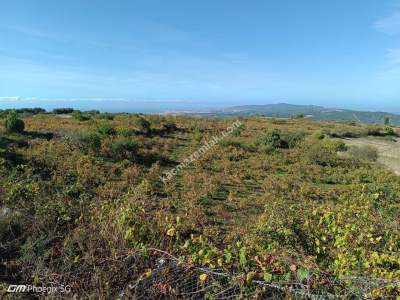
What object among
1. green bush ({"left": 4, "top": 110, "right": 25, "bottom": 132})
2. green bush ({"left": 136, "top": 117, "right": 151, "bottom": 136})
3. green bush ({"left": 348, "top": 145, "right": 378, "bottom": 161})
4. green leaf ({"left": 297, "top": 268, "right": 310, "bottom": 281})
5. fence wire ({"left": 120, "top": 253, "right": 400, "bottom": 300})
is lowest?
green bush ({"left": 348, "top": 145, "right": 378, "bottom": 161})

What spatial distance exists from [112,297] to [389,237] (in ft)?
11.3

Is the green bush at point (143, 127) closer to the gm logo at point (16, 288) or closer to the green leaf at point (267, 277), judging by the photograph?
the gm logo at point (16, 288)

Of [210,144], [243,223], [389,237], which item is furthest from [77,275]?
[210,144]

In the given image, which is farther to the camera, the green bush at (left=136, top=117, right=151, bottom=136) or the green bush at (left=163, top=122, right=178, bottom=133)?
the green bush at (left=163, top=122, right=178, bottom=133)

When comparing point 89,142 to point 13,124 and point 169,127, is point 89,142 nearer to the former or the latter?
point 13,124

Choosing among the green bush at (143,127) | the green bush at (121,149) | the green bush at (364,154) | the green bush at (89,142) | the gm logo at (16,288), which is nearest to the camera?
the gm logo at (16,288)

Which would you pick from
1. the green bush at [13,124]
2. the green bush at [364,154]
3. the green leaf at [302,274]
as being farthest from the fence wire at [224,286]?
the green bush at [364,154]

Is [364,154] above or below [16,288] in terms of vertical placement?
below

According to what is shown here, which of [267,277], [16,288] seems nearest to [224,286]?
[267,277]

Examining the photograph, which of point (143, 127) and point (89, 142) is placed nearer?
point (89, 142)

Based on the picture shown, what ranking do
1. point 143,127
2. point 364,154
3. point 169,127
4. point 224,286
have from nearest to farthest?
point 224,286, point 364,154, point 143,127, point 169,127

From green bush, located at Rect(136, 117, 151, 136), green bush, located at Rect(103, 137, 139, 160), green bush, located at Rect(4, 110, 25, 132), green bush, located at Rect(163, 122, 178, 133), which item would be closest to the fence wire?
green bush, located at Rect(103, 137, 139, 160)

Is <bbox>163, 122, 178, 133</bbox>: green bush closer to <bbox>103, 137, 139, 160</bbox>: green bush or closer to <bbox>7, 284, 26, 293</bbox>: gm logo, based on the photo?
<bbox>103, 137, 139, 160</bbox>: green bush

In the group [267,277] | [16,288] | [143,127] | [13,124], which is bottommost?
[16,288]
